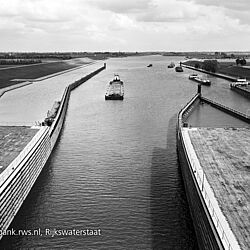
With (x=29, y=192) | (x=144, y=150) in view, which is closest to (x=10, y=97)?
(x=144, y=150)

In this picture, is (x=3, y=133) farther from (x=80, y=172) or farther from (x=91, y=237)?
(x=91, y=237)

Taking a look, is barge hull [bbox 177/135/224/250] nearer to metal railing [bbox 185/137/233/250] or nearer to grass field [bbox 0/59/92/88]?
metal railing [bbox 185/137/233/250]

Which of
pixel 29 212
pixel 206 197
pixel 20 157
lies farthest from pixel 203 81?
pixel 206 197

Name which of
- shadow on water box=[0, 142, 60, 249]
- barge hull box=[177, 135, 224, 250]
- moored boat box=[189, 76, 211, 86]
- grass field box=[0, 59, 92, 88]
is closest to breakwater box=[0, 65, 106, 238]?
shadow on water box=[0, 142, 60, 249]

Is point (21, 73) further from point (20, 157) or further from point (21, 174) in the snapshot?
point (21, 174)

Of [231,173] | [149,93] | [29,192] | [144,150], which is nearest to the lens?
[231,173]

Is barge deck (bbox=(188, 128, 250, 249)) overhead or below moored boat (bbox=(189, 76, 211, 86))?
overhead

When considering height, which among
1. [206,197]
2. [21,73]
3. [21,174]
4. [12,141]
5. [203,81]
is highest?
A: [206,197]
